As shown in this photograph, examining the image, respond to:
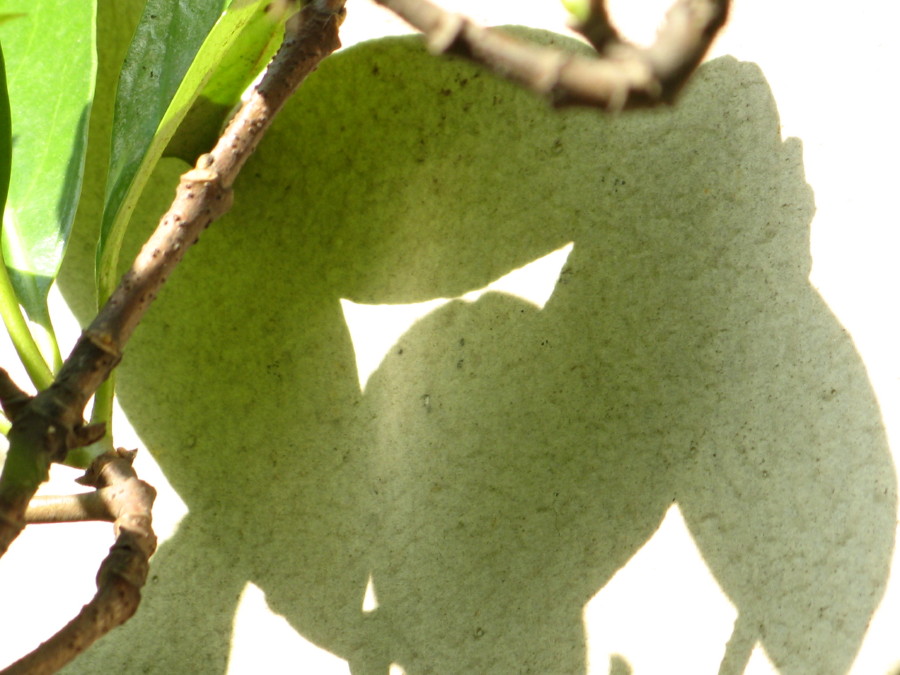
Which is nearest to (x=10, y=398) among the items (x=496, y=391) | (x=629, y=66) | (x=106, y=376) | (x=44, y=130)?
(x=106, y=376)

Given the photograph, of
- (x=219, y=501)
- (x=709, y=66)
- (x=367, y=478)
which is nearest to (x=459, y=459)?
(x=367, y=478)

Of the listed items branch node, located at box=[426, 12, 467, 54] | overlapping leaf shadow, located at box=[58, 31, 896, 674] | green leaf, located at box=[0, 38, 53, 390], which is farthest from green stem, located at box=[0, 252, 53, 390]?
branch node, located at box=[426, 12, 467, 54]

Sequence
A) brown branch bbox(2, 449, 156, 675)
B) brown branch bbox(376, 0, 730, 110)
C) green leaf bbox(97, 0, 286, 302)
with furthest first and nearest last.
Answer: green leaf bbox(97, 0, 286, 302) → brown branch bbox(2, 449, 156, 675) → brown branch bbox(376, 0, 730, 110)

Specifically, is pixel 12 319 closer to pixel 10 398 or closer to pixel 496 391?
pixel 10 398

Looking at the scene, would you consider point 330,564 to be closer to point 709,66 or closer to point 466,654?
point 466,654

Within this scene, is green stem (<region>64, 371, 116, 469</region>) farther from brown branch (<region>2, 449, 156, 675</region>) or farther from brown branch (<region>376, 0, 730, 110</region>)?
brown branch (<region>376, 0, 730, 110</region>)
